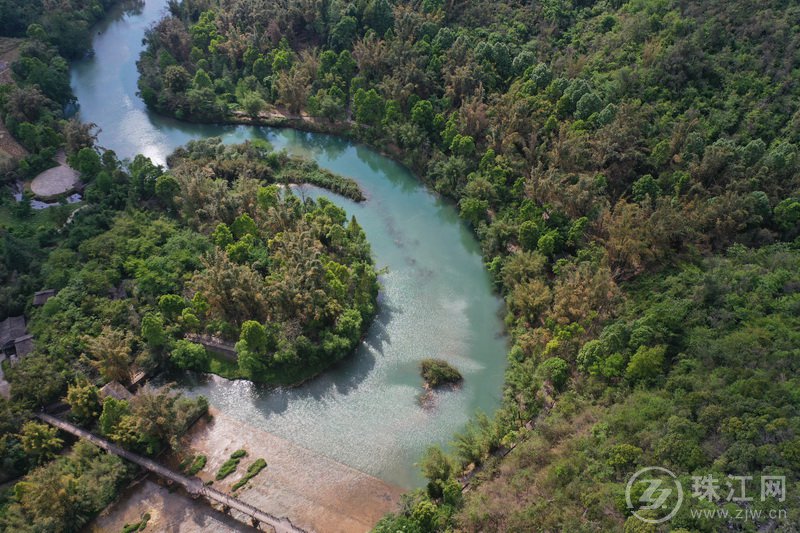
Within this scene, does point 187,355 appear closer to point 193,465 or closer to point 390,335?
point 193,465

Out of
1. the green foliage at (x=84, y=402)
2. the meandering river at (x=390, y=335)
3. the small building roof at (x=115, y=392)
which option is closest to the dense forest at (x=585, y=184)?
the meandering river at (x=390, y=335)

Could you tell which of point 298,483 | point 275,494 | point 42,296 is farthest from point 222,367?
point 42,296

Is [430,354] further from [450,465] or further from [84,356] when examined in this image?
[84,356]

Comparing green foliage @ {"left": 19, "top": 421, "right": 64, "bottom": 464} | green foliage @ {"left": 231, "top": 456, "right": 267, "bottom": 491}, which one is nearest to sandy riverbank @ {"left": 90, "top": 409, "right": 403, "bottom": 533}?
green foliage @ {"left": 231, "top": 456, "right": 267, "bottom": 491}

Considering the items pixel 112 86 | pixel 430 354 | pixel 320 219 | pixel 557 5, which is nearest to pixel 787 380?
pixel 430 354

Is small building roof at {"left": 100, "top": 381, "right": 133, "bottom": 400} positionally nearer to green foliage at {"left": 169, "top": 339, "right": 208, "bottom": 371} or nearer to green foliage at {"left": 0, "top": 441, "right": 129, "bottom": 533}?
green foliage at {"left": 0, "top": 441, "right": 129, "bottom": 533}

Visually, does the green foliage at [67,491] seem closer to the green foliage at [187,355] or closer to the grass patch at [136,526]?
the grass patch at [136,526]
